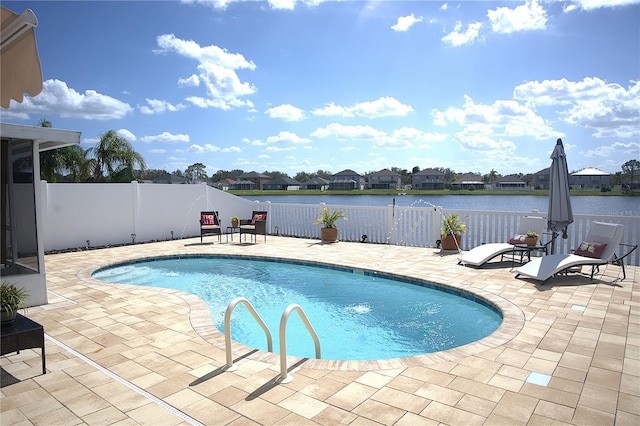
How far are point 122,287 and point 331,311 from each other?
3300mm

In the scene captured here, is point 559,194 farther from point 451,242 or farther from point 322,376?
point 322,376

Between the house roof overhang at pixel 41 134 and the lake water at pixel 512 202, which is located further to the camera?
the lake water at pixel 512 202

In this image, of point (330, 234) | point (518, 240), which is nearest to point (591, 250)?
point (518, 240)

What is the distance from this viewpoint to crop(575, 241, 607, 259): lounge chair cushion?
240 inches

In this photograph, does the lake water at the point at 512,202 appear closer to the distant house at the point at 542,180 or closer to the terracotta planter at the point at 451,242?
the distant house at the point at 542,180

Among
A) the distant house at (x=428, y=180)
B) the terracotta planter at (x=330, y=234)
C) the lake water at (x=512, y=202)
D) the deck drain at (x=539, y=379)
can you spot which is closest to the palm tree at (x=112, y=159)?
the lake water at (x=512, y=202)

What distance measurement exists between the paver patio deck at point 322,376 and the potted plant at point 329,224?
5.55 metres

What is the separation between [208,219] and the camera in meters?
10.8

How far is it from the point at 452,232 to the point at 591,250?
108 inches

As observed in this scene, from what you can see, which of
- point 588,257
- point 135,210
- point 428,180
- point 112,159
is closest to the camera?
point 588,257

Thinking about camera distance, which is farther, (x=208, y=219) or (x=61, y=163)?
(x=61, y=163)

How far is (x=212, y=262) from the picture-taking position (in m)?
8.78

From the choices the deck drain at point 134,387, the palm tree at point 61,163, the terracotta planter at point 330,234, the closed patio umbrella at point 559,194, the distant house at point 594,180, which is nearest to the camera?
the deck drain at point 134,387

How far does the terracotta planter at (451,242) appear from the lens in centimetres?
857
